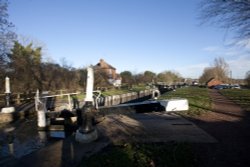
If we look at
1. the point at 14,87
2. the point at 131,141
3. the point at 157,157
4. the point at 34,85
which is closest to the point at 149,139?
the point at 131,141

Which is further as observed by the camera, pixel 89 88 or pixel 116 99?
pixel 116 99

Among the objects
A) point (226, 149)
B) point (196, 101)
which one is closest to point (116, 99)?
point (196, 101)

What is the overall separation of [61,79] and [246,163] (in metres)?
33.9

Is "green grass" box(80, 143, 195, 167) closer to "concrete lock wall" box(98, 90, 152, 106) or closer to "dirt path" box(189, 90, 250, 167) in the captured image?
"dirt path" box(189, 90, 250, 167)

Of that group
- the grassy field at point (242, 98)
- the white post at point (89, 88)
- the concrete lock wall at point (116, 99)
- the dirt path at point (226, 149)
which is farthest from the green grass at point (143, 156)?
the concrete lock wall at point (116, 99)

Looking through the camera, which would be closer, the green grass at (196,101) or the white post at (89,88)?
the white post at (89,88)

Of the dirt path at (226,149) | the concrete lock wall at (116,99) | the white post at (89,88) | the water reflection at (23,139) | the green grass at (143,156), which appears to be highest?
the white post at (89,88)

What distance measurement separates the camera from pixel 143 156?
5.75m

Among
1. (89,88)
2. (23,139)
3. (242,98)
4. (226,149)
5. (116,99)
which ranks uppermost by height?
(89,88)

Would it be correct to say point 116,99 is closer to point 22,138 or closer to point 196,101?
point 196,101

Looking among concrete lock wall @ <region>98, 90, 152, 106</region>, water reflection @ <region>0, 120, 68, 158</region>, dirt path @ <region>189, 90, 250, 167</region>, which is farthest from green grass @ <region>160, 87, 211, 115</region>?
water reflection @ <region>0, 120, 68, 158</region>

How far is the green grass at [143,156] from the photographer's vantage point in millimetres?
5359

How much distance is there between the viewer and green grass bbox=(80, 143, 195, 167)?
536 centimetres

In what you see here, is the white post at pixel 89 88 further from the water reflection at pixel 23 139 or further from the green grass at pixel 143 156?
the water reflection at pixel 23 139
